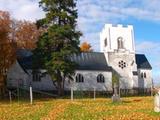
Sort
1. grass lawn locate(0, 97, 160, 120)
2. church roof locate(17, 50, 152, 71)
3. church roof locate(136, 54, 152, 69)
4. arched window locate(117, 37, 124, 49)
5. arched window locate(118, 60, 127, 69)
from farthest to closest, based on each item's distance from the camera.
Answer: church roof locate(136, 54, 152, 69), arched window locate(117, 37, 124, 49), arched window locate(118, 60, 127, 69), church roof locate(17, 50, 152, 71), grass lawn locate(0, 97, 160, 120)

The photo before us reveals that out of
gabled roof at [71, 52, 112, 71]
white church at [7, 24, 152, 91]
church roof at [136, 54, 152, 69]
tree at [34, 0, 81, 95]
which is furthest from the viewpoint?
church roof at [136, 54, 152, 69]

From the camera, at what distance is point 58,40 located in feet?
175

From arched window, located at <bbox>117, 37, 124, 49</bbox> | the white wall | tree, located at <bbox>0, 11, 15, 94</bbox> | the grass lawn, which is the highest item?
arched window, located at <bbox>117, 37, 124, 49</bbox>

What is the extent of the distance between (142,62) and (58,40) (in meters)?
31.0

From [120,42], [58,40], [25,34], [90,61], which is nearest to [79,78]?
[90,61]

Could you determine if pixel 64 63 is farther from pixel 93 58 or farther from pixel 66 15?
pixel 93 58

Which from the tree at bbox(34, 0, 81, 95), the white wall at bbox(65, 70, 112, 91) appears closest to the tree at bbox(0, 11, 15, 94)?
the tree at bbox(34, 0, 81, 95)

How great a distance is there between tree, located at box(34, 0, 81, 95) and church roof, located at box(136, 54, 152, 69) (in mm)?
27528

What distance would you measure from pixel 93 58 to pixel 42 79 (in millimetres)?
11525

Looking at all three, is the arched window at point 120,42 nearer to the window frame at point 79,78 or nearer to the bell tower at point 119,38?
the bell tower at point 119,38

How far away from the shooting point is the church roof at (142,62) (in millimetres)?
79125

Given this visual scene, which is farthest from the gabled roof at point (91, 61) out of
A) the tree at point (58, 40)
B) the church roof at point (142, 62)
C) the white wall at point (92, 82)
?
the tree at point (58, 40)

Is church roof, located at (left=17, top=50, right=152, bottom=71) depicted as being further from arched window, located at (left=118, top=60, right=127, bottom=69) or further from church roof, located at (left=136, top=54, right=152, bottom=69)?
arched window, located at (left=118, top=60, right=127, bottom=69)

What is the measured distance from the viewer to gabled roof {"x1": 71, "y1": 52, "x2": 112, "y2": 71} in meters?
73.8
